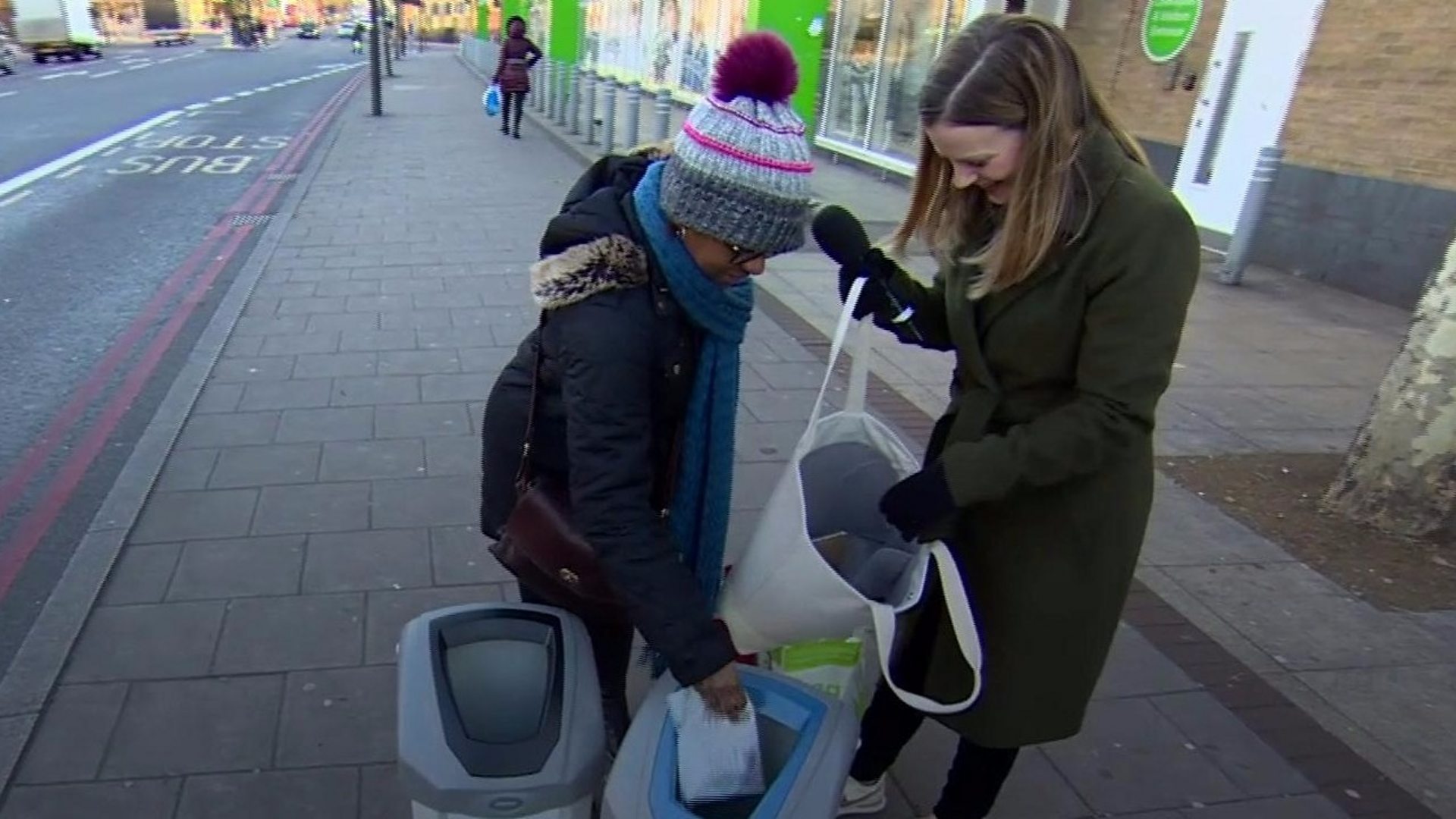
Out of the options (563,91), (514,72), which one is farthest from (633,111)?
(563,91)

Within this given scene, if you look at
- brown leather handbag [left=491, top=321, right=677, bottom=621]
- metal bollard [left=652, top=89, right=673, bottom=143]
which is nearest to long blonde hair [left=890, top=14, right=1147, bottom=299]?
brown leather handbag [left=491, top=321, right=677, bottom=621]

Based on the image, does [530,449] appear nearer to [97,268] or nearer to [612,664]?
[612,664]

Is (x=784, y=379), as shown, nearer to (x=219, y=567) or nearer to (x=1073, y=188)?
(x=219, y=567)

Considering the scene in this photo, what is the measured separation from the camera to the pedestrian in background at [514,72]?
15.4m

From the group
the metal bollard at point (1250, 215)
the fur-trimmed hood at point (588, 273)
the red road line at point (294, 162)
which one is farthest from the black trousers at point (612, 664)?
the red road line at point (294, 162)

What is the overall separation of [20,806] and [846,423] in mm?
2040

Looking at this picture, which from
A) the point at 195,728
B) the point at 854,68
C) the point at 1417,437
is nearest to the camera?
the point at 195,728

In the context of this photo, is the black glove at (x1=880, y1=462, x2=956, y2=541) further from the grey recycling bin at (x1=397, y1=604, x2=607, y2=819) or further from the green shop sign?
the green shop sign

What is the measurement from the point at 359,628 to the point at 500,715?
1.58 metres

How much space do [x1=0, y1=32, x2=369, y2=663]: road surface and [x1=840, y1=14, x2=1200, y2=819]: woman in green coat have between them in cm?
269

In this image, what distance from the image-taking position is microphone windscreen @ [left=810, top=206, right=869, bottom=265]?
196 centimetres

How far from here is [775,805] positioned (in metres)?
1.42

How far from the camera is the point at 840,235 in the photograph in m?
1.97

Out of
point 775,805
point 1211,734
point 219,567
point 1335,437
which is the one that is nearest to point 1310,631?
point 1211,734
